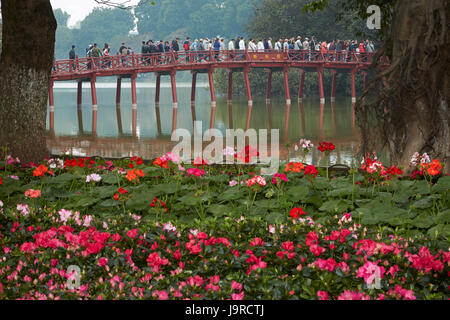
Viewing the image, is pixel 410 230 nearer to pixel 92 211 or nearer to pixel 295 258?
pixel 295 258

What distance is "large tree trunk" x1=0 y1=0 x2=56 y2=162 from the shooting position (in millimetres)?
6836

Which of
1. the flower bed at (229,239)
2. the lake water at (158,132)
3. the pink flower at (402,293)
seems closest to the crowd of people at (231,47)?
the lake water at (158,132)

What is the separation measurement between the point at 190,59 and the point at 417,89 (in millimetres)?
24041

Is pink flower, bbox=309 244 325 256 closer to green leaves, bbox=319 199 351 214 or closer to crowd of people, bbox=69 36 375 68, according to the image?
green leaves, bbox=319 199 351 214

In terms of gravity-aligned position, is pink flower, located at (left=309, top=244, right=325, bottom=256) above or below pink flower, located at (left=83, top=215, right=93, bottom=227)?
above

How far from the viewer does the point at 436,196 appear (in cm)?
446

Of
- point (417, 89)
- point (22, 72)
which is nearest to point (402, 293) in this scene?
point (417, 89)

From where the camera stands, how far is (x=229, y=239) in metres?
3.77

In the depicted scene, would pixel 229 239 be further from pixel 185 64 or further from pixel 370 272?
pixel 185 64

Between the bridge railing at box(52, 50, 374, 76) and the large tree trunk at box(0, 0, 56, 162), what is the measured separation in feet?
62.7

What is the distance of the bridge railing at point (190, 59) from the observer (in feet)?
86.7

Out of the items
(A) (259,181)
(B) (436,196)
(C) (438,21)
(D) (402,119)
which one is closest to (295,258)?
(A) (259,181)

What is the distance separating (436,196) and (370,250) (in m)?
1.50

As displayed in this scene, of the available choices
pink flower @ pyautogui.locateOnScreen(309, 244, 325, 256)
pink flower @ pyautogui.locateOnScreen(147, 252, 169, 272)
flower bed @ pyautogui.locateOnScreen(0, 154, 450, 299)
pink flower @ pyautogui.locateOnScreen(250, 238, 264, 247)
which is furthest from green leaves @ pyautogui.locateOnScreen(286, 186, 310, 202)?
pink flower @ pyautogui.locateOnScreen(147, 252, 169, 272)
